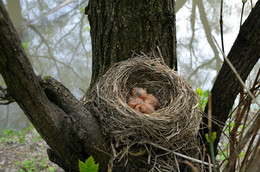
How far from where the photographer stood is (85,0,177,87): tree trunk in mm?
1901

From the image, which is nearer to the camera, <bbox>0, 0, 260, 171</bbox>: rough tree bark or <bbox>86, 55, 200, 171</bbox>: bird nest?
<bbox>0, 0, 260, 171</bbox>: rough tree bark

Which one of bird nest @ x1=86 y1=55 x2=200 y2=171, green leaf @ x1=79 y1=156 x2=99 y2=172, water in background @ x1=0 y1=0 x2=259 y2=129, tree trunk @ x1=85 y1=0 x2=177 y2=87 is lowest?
green leaf @ x1=79 y1=156 x2=99 y2=172

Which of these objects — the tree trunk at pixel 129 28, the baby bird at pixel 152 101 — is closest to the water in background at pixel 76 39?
the baby bird at pixel 152 101

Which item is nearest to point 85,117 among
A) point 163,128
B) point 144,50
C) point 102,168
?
point 102,168

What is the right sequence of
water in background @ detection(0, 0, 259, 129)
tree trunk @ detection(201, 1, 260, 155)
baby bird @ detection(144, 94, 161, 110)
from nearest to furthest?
tree trunk @ detection(201, 1, 260, 155), baby bird @ detection(144, 94, 161, 110), water in background @ detection(0, 0, 259, 129)

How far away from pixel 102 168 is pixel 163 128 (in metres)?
0.50

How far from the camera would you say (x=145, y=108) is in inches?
87.3

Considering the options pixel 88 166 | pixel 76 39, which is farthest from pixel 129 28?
pixel 76 39

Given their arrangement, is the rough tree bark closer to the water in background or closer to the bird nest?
the bird nest

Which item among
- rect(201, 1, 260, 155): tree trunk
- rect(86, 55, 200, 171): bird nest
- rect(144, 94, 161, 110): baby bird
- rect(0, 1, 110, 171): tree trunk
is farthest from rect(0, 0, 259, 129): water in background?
rect(0, 1, 110, 171): tree trunk

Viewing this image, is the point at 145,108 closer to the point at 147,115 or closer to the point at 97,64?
the point at 147,115

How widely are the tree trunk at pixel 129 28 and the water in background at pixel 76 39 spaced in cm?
401

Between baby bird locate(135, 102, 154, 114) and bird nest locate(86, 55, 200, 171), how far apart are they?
0.50 ft

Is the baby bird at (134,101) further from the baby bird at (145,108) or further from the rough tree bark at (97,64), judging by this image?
the rough tree bark at (97,64)
